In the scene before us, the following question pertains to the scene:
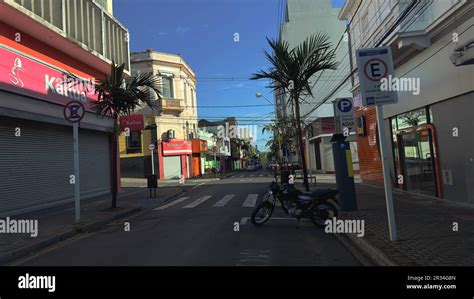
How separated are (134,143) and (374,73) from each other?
37.7 m

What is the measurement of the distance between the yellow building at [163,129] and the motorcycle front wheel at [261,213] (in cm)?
3233

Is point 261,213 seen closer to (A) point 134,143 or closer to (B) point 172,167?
(B) point 172,167

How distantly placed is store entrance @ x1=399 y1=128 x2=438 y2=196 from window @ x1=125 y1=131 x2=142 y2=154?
3118 cm

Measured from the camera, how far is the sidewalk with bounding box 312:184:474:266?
5.98 metres

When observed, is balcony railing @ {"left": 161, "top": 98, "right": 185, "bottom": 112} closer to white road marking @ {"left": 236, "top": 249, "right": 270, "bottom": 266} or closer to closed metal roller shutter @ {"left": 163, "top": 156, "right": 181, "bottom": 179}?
closed metal roller shutter @ {"left": 163, "top": 156, "right": 181, "bottom": 179}

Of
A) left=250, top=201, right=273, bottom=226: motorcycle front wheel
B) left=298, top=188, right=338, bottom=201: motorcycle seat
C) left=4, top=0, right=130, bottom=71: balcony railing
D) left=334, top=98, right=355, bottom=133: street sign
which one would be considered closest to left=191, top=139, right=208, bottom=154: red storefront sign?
left=4, top=0, right=130, bottom=71: balcony railing

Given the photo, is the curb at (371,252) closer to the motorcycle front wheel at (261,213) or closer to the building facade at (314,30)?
the motorcycle front wheel at (261,213)

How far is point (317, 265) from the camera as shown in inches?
250

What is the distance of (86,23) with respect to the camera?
17.2m

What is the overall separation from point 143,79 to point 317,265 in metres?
10.2

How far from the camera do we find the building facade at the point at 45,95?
12969mm

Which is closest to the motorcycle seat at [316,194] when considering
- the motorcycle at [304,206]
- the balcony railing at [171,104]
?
the motorcycle at [304,206]

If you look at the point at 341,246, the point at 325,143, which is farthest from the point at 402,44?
the point at 325,143
